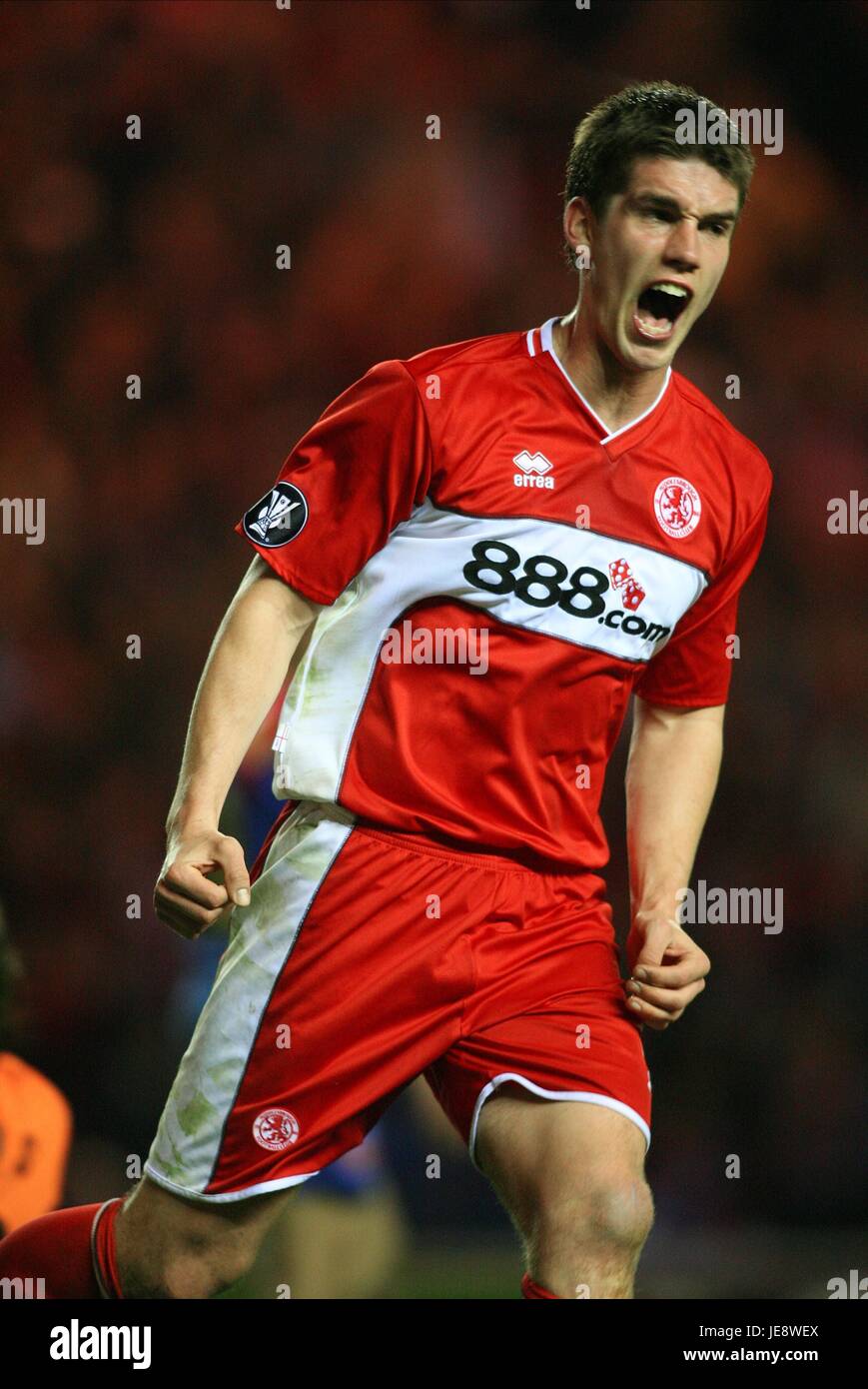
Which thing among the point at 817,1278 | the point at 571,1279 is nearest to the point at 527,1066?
the point at 571,1279

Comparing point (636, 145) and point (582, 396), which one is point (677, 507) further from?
point (636, 145)

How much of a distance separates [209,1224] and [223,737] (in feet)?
2.20

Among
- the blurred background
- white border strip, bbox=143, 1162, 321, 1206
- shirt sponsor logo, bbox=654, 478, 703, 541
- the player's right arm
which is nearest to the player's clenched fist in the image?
the player's right arm

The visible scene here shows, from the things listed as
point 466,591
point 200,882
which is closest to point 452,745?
point 466,591

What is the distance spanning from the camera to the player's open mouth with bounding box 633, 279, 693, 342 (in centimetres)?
235

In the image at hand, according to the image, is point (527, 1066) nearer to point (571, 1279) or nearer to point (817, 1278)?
point (571, 1279)

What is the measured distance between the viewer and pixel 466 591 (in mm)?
2328

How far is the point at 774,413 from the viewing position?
5.28 metres

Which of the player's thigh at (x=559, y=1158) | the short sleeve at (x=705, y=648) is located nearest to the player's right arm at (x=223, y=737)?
the player's thigh at (x=559, y=1158)

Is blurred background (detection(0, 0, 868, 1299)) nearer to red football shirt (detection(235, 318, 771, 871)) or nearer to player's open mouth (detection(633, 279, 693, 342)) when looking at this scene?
red football shirt (detection(235, 318, 771, 871))

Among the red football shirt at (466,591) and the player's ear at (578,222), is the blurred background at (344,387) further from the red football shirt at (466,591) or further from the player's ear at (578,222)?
the player's ear at (578,222)

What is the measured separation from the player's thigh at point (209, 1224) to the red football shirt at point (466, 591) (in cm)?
55

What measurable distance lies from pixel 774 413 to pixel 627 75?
1.27 m
